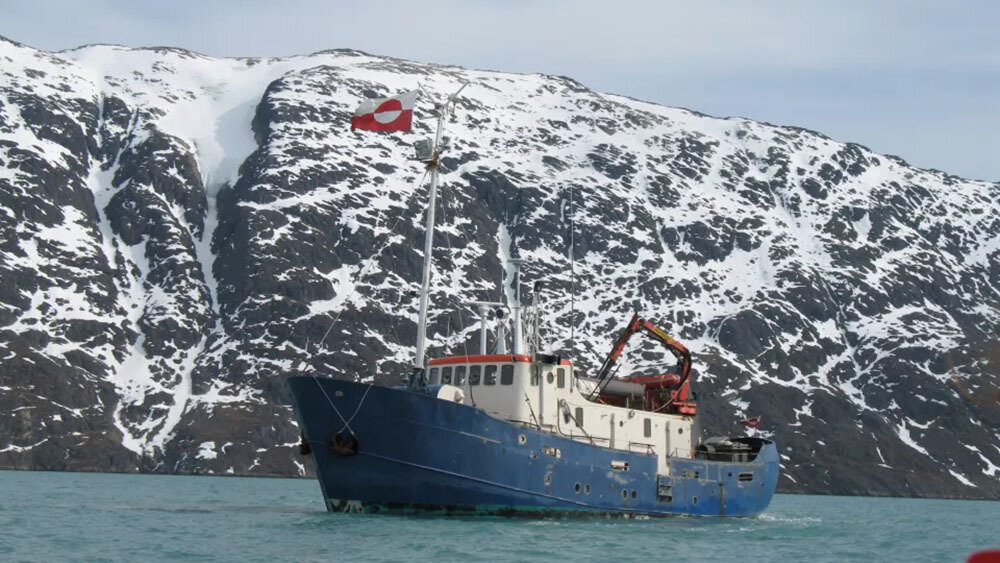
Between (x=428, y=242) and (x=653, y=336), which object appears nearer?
(x=428, y=242)

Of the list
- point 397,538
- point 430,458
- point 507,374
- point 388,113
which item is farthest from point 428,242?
point 397,538

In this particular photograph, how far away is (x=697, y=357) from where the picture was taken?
18550 centimetres

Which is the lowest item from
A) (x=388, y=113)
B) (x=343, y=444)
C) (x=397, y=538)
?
(x=397, y=538)

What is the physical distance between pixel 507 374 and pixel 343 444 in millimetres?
8554

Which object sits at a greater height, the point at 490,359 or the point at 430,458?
the point at 490,359

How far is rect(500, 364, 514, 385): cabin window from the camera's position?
2163 inches

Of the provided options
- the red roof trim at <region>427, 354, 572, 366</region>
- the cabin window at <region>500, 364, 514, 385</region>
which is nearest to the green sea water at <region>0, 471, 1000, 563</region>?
the cabin window at <region>500, 364, 514, 385</region>

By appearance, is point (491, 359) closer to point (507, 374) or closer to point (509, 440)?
point (507, 374)

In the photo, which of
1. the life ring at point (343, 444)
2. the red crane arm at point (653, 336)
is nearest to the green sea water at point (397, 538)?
the life ring at point (343, 444)

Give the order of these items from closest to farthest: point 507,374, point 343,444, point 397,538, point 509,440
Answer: point 397,538 < point 343,444 < point 509,440 < point 507,374

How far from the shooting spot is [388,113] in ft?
183

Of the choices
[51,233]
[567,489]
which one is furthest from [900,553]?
[51,233]

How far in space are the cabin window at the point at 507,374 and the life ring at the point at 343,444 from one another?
794 cm

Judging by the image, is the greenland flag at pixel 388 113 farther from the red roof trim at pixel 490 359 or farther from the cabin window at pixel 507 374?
the cabin window at pixel 507 374
